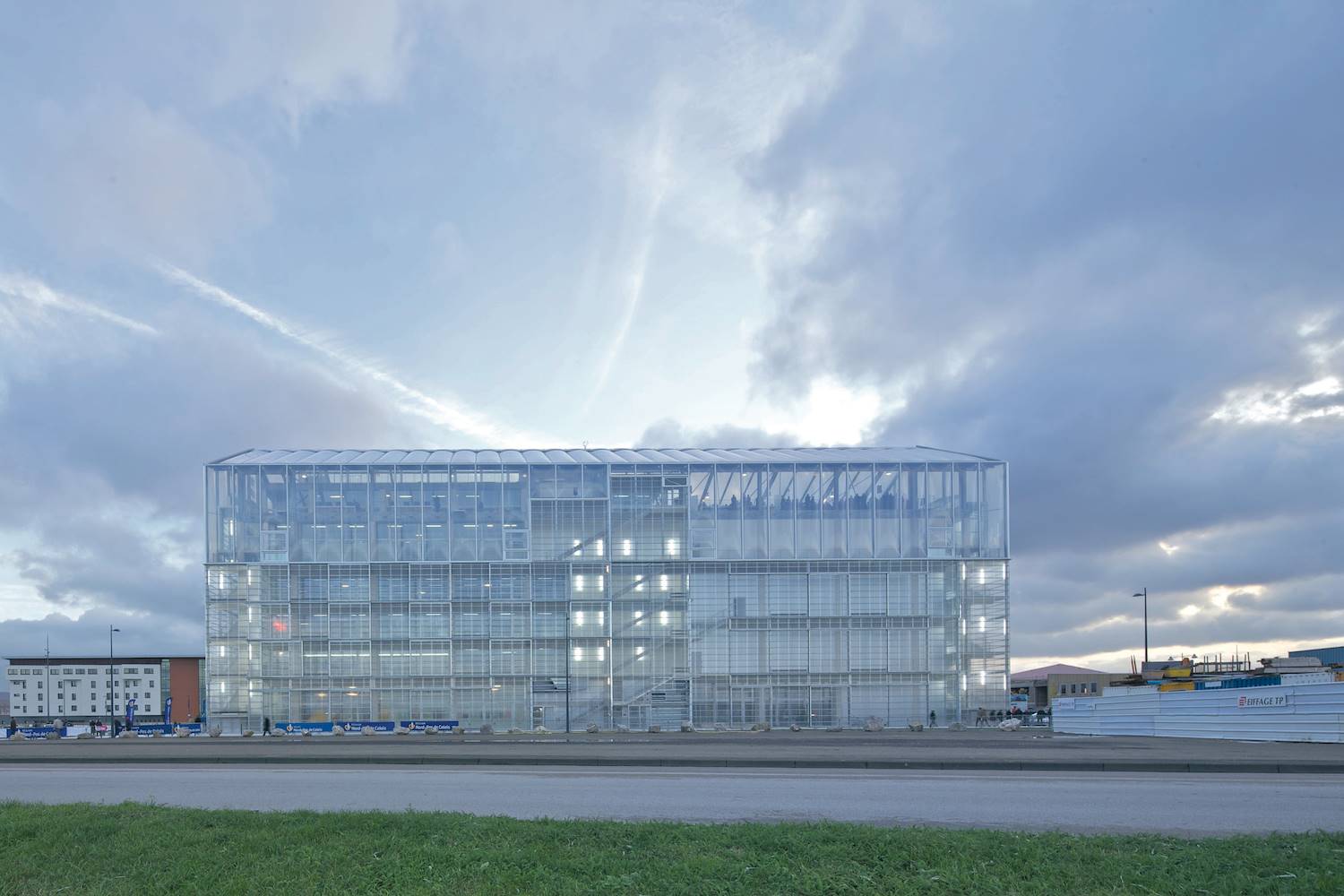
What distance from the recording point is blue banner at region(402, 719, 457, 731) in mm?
62428

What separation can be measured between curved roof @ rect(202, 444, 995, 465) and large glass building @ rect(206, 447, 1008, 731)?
80cm

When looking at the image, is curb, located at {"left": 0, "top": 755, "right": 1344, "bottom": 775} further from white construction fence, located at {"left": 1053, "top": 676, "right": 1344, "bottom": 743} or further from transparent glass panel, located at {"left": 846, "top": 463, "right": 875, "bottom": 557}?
transparent glass panel, located at {"left": 846, "top": 463, "right": 875, "bottom": 557}

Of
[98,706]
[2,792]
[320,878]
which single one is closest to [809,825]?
[320,878]

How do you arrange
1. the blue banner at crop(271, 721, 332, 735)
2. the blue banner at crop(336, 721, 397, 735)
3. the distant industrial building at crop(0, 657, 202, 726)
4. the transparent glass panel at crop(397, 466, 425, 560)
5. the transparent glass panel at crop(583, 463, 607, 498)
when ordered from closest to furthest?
the blue banner at crop(336, 721, 397, 735)
the blue banner at crop(271, 721, 332, 735)
the transparent glass panel at crop(397, 466, 425, 560)
the transparent glass panel at crop(583, 463, 607, 498)
the distant industrial building at crop(0, 657, 202, 726)

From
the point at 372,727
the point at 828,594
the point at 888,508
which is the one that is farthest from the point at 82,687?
the point at 888,508

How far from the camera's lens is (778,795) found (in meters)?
16.2

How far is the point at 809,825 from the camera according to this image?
11.5m

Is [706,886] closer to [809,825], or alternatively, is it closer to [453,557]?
[809,825]

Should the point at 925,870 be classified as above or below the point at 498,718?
above

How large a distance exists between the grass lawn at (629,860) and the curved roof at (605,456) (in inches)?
2299

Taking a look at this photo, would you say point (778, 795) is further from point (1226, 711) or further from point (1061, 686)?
point (1061, 686)

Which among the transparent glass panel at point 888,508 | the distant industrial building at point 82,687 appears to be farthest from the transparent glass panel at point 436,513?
the distant industrial building at point 82,687

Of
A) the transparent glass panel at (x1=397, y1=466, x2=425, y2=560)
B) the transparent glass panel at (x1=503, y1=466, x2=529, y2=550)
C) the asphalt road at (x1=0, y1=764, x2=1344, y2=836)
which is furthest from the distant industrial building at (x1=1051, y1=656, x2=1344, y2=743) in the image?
the transparent glass panel at (x1=397, y1=466, x2=425, y2=560)

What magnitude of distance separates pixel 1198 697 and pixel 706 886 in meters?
34.2
